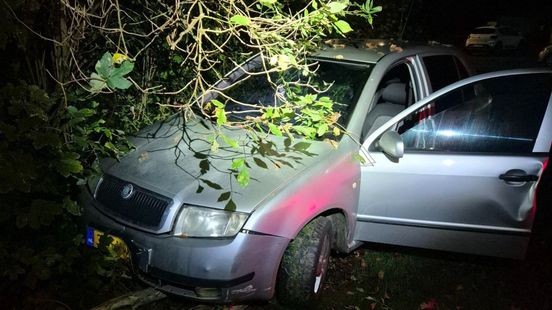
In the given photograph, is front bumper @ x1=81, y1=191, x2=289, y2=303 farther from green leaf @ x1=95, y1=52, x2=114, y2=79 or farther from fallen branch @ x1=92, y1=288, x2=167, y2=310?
green leaf @ x1=95, y1=52, x2=114, y2=79

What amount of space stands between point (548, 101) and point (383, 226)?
1389mm

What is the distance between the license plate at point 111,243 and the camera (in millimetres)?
2654

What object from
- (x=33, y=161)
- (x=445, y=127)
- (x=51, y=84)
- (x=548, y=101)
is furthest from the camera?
(x=51, y=84)

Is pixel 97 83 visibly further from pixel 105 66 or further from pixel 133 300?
pixel 133 300

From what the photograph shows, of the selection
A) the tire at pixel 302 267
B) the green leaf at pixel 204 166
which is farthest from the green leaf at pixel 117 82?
the tire at pixel 302 267

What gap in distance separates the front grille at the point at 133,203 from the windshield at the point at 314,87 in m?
0.92

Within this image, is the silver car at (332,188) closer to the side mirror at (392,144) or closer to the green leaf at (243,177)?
the side mirror at (392,144)

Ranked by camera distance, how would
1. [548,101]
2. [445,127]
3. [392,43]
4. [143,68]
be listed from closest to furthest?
[548,101] < [445,127] < [392,43] < [143,68]

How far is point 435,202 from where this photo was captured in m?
3.10

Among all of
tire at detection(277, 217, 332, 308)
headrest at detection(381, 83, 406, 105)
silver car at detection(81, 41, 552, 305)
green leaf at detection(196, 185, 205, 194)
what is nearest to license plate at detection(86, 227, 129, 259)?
silver car at detection(81, 41, 552, 305)

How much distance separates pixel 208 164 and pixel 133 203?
0.50 m

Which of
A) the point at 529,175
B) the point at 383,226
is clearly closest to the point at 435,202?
the point at 383,226

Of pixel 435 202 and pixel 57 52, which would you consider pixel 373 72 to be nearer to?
pixel 435 202

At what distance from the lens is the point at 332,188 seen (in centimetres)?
283
